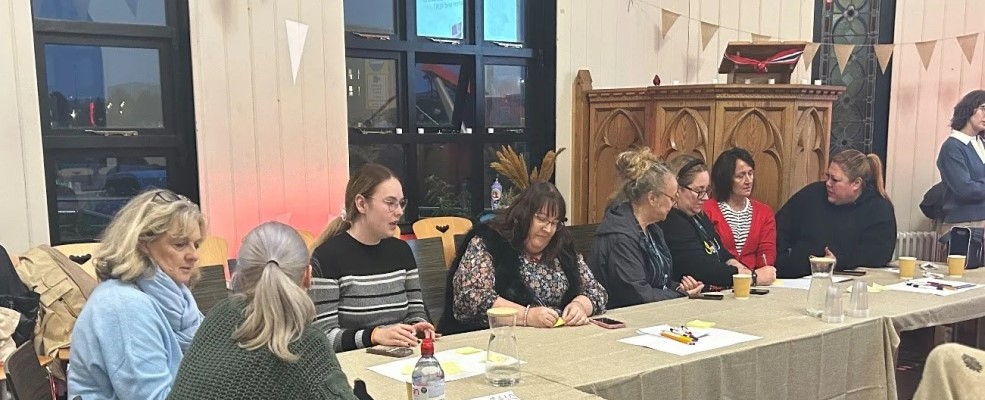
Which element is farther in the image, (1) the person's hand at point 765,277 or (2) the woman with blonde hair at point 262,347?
(1) the person's hand at point 765,277

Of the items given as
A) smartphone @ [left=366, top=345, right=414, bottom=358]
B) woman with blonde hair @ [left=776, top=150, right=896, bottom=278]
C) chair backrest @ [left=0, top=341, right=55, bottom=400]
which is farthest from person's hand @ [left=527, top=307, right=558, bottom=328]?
woman with blonde hair @ [left=776, top=150, right=896, bottom=278]

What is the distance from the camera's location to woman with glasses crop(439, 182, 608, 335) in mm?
2824

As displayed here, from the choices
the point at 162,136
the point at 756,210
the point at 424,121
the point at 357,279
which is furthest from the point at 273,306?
the point at 424,121

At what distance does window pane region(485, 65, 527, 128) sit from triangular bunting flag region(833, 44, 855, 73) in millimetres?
2254

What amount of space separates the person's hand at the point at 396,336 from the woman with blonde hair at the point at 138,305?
0.62 m

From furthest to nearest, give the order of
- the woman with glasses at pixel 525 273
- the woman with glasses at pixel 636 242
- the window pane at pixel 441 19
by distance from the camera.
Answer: the window pane at pixel 441 19 < the woman with glasses at pixel 636 242 < the woman with glasses at pixel 525 273

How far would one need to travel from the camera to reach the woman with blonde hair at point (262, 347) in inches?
A: 59.3

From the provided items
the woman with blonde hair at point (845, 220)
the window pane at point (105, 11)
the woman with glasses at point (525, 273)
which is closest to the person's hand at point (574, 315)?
the woman with glasses at point (525, 273)

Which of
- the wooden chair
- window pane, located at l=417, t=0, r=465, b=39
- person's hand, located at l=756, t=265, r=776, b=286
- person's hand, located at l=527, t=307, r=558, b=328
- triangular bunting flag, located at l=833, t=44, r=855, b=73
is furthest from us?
triangular bunting flag, located at l=833, t=44, r=855, b=73

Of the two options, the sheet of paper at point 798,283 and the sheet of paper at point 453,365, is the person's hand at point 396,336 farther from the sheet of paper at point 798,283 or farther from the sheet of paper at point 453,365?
the sheet of paper at point 798,283

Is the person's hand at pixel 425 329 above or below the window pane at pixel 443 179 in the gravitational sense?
below

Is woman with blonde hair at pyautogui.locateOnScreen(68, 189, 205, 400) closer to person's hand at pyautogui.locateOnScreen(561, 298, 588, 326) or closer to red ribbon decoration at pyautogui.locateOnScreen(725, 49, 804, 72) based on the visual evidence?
person's hand at pyautogui.locateOnScreen(561, 298, 588, 326)

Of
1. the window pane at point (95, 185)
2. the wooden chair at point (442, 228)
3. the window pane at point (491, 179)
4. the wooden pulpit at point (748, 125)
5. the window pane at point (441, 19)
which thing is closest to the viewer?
the window pane at point (95, 185)

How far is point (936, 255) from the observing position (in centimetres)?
555
